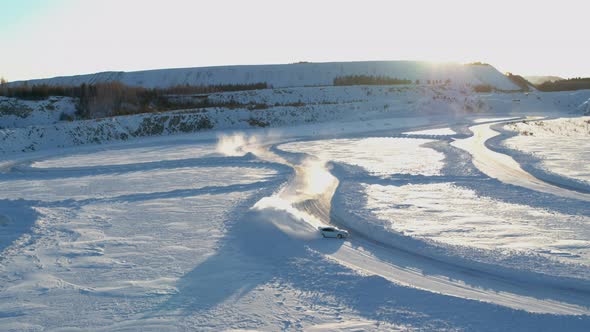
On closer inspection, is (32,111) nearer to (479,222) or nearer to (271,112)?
(271,112)

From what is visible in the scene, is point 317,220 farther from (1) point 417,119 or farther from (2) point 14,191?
(1) point 417,119

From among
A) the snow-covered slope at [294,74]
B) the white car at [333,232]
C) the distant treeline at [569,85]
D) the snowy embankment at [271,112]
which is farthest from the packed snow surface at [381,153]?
the distant treeline at [569,85]

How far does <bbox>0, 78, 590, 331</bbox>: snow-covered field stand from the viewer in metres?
5.91

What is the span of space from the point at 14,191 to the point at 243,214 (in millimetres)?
7049

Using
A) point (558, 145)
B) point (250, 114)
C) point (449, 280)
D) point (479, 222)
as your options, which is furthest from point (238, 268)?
point (250, 114)

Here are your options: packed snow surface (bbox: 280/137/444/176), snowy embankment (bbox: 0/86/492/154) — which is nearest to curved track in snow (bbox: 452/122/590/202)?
packed snow surface (bbox: 280/137/444/176)

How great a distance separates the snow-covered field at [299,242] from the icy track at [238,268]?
1.1 inches

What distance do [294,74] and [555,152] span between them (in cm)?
5034

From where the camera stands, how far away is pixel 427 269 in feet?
24.0

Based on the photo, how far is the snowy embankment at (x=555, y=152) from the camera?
1359 cm

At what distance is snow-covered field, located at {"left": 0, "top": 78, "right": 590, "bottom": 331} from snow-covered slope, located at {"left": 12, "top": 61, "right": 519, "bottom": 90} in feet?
153

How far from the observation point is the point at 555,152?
60.0ft

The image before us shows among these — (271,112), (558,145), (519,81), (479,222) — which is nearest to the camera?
(479,222)

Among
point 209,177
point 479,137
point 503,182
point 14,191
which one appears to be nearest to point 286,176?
point 209,177
